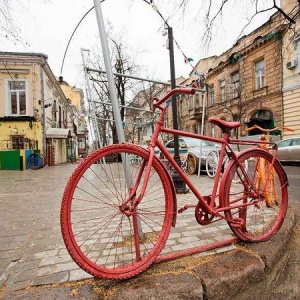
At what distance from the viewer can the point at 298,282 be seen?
203 cm

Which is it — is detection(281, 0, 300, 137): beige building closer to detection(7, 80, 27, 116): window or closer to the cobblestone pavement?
the cobblestone pavement

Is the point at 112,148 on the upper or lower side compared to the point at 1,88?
lower

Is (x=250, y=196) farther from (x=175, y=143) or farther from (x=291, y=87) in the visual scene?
(x=291, y=87)

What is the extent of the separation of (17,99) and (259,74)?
19.1m

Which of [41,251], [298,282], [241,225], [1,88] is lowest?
[298,282]

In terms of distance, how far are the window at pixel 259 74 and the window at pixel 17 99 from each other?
1838 centimetres

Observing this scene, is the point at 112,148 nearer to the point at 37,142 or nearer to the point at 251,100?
the point at 37,142

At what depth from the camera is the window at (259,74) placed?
2055 centimetres

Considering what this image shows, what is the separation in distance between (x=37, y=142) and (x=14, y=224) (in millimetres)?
15532

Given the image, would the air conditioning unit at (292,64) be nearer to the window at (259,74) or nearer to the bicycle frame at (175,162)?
the window at (259,74)

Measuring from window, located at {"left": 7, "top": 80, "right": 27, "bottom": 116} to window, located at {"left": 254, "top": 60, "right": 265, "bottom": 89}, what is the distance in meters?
18.4

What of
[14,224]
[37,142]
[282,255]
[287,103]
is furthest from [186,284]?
[287,103]

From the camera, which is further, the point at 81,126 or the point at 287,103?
the point at 81,126

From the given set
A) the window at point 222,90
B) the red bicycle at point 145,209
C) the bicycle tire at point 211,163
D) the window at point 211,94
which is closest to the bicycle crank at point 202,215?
the red bicycle at point 145,209
